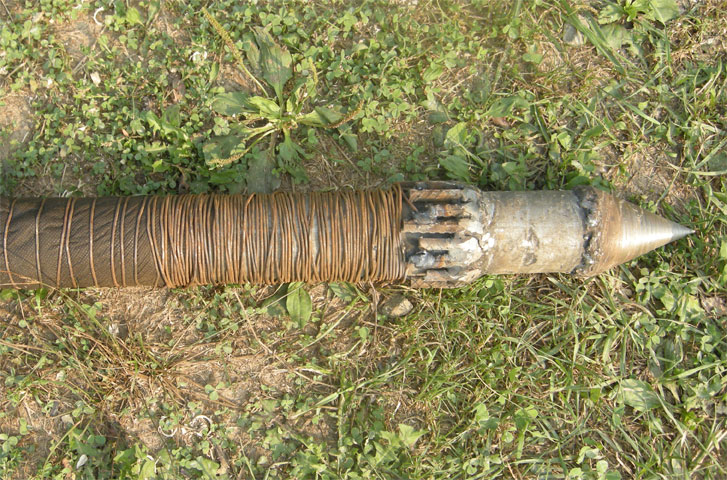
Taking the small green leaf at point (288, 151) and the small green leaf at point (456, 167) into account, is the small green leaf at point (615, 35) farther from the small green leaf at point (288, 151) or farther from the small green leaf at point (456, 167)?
the small green leaf at point (288, 151)

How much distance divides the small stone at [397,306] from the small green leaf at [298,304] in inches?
18.3

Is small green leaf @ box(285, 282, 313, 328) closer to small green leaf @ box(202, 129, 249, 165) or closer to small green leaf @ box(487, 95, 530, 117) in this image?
small green leaf @ box(202, 129, 249, 165)

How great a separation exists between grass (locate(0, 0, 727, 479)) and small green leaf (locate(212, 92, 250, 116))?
88mm

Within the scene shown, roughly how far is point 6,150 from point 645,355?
166 inches

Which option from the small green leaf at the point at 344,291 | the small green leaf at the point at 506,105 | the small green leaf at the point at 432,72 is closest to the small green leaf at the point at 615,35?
the small green leaf at the point at 506,105

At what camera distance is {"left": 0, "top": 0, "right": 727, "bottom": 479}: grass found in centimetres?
331

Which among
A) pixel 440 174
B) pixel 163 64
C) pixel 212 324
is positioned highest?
pixel 163 64

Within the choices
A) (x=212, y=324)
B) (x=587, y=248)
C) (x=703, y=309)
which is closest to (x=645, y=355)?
(x=703, y=309)

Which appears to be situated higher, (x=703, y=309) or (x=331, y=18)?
(x=331, y=18)

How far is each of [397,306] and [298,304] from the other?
1.99 feet

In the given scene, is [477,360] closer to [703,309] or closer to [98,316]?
[703,309]

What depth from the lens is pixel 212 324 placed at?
338 centimetres

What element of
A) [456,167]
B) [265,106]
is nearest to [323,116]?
[265,106]

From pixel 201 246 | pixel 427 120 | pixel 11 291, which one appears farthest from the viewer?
pixel 427 120
